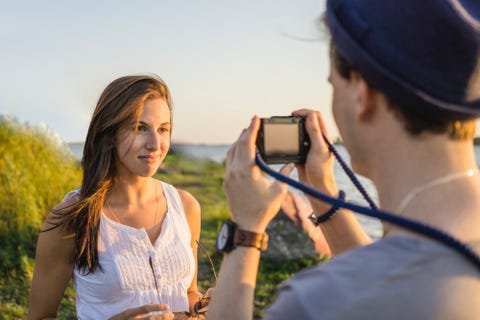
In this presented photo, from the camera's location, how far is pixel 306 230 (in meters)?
7.26

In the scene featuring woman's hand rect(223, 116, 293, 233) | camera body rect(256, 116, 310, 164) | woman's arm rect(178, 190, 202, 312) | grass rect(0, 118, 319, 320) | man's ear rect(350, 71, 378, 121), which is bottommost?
grass rect(0, 118, 319, 320)

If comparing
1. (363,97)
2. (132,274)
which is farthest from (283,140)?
(132,274)

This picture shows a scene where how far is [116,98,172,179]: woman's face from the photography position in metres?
2.65

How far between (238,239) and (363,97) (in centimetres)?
48

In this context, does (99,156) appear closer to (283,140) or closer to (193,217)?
(193,217)

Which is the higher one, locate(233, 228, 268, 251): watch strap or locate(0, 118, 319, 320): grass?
locate(233, 228, 268, 251): watch strap

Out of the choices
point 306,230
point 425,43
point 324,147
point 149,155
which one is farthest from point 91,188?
point 306,230

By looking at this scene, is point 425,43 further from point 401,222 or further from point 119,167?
point 119,167

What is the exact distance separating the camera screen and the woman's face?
113cm

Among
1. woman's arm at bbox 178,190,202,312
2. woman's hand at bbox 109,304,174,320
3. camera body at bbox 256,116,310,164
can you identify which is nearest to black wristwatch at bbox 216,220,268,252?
camera body at bbox 256,116,310,164

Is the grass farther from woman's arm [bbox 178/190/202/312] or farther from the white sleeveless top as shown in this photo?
the white sleeveless top

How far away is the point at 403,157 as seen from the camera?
120 centimetres

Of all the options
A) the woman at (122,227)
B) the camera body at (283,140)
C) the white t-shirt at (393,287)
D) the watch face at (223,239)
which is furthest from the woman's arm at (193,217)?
the white t-shirt at (393,287)

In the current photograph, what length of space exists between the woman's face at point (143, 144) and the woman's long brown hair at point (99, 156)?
4 cm
